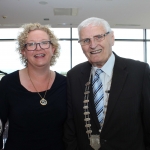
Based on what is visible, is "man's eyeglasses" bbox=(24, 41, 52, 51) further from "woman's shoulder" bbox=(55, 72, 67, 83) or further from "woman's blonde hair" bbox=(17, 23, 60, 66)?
"woman's shoulder" bbox=(55, 72, 67, 83)

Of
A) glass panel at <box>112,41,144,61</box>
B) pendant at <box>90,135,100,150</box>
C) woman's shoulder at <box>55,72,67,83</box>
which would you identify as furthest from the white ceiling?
pendant at <box>90,135,100,150</box>

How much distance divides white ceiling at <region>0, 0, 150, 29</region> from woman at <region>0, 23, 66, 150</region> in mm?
4983

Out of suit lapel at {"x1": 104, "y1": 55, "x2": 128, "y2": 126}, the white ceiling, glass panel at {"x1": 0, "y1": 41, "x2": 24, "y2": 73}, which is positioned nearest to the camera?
suit lapel at {"x1": 104, "y1": 55, "x2": 128, "y2": 126}

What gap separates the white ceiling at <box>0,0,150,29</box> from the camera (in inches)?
263

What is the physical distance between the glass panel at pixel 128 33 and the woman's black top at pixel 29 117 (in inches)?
366

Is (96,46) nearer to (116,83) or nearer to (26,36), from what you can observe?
(116,83)

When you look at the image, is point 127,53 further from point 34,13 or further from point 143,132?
point 143,132

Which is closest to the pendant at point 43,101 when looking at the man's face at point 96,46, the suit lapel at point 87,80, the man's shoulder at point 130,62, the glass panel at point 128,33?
the suit lapel at point 87,80

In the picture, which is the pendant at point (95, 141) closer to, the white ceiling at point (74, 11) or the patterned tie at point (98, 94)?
the patterned tie at point (98, 94)

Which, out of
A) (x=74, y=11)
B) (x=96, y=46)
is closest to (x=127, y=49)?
(x=74, y=11)

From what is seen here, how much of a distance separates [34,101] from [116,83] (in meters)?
0.79

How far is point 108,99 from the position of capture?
1.64 meters

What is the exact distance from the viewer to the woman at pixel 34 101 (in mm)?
1861

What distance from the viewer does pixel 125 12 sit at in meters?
7.75
